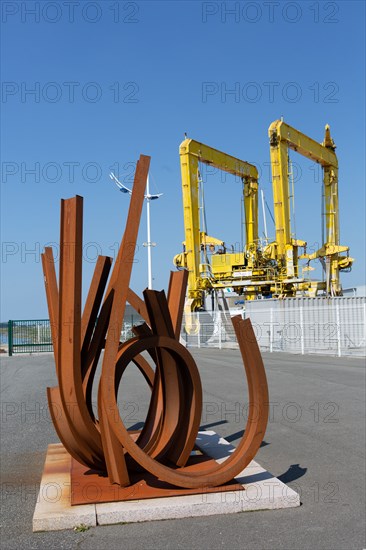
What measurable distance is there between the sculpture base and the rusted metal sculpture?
139mm

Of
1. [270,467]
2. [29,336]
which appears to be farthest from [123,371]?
[29,336]

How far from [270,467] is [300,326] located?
15892mm

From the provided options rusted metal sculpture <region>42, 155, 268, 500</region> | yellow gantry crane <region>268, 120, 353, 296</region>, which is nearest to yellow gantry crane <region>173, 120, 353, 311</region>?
yellow gantry crane <region>268, 120, 353, 296</region>

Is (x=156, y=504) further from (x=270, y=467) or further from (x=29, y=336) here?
(x=29, y=336)

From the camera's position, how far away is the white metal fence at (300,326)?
19.0 metres

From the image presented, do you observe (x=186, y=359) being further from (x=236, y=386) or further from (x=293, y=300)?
(x=293, y=300)

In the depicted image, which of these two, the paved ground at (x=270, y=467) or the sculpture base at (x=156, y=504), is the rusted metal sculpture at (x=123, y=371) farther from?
the paved ground at (x=270, y=467)

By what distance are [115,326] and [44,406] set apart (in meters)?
5.88

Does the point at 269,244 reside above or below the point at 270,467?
above

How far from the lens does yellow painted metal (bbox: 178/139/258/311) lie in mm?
27297

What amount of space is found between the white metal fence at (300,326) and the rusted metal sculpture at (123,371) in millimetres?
14653

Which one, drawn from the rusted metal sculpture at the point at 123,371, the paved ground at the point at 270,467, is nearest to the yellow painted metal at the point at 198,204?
the paved ground at the point at 270,467

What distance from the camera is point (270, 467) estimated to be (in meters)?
5.51

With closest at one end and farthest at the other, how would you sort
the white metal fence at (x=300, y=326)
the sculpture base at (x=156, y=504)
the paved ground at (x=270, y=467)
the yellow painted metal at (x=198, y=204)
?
1. the paved ground at (x=270, y=467)
2. the sculpture base at (x=156, y=504)
3. the white metal fence at (x=300, y=326)
4. the yellow painted metal at (x=198, y=204)
